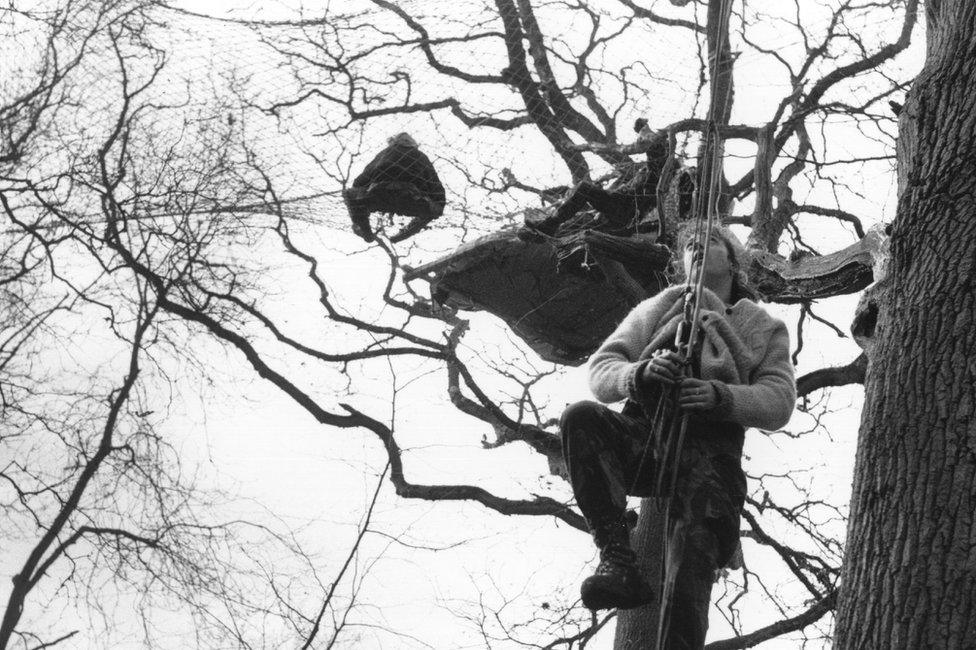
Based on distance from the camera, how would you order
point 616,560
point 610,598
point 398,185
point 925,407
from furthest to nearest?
point 398,185 < point 616,560 < point 610,598 < point 925,407

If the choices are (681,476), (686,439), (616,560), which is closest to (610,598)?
(616,560)

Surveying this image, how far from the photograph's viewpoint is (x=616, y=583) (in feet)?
12.6

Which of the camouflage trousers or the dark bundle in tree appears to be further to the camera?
the dark bundle in tree

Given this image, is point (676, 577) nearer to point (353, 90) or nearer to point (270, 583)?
point (270, 583)

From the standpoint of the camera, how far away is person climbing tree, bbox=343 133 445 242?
7176 mm

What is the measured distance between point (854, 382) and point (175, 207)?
14.9 ft

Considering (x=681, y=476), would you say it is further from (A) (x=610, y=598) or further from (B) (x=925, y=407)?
(B) (x=925, y=407)

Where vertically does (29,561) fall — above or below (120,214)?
below

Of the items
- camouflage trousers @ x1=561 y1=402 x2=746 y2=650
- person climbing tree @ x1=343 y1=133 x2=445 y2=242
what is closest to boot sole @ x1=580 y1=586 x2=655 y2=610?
camouflage trousers @ x1=561 y1=402 x2=746 y2=650

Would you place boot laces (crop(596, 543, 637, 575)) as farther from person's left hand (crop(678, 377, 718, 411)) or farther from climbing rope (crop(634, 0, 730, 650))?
person's left hand (crop(678, 377, 718, 411))

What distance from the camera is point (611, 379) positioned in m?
4.23

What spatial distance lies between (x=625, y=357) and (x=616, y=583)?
925mm

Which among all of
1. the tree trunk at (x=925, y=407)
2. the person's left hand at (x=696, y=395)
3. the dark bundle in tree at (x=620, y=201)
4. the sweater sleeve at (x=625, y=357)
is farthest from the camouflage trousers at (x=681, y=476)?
the dark bundle in tree at (x=620, y=201)

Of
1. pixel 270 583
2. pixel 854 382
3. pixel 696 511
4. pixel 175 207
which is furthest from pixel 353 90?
pixel 696 511
